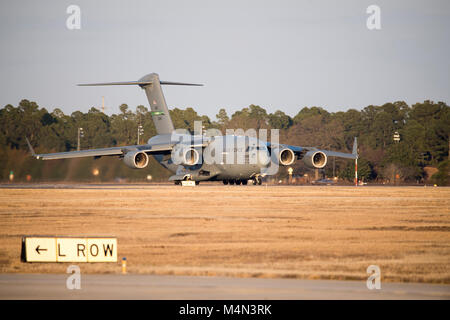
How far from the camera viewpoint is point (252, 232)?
21.5m

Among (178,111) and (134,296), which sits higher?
(178,111)

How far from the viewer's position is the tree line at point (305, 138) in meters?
55.8

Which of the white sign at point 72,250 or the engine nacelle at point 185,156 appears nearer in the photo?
the white sign at point 72,250

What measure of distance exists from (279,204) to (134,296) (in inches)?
823

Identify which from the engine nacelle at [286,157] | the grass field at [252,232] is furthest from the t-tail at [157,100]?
the grass field at [252,232]

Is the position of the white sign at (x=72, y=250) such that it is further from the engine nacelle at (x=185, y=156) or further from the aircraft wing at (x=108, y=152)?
the aircraft wing at (x=108, y=152)

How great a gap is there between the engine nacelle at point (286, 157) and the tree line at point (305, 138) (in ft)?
42.8

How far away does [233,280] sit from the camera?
43.8ft

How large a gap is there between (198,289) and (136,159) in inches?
1459

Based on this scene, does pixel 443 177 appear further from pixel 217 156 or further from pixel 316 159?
pixel 217 156

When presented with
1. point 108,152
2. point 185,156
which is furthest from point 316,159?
point 108,152

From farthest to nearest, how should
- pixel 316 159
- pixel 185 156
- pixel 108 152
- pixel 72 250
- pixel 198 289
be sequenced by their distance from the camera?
pixel 108 152
pixel 316 159
pixel 185 156
pixel 72 250
pixel 198 289

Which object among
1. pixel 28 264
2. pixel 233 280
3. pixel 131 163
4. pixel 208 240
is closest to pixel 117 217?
pixel 208 240
